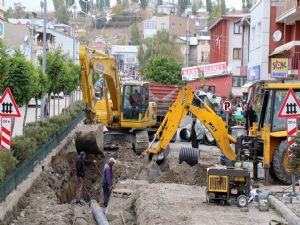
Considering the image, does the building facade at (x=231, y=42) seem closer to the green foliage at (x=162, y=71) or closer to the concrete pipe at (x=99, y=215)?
the green foliage at (x=162, y=71)

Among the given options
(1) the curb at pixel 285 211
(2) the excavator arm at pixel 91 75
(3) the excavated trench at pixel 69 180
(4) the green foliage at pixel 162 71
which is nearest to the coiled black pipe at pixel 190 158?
(3) the excavated trench at pixel 69 180

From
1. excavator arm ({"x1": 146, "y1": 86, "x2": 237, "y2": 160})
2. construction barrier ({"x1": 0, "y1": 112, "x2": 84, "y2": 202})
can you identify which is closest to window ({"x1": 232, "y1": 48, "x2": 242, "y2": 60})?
construction barrier ({"x1": 0, "y1": 112, "x2": 84, "y2": 202})

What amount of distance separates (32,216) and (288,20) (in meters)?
33.1

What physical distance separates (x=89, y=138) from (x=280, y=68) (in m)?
17.9

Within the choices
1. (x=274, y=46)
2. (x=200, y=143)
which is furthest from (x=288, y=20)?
(x=200, y=143)

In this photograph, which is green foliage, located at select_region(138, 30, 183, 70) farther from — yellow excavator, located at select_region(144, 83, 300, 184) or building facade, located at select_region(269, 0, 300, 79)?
yellow excavator, located at select_region(144, 83, 300, 184)

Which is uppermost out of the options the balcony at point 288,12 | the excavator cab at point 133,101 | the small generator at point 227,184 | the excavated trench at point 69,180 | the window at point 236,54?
the balcony at point 288,12

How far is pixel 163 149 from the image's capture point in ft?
86.7

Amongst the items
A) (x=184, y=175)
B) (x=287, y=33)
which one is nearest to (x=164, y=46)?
(x=287, y=33)

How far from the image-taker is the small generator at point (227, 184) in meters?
19.6

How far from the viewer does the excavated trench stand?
1994cm

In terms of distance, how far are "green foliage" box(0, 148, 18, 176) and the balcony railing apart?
27753 millimetres

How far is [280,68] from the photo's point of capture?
1778 inches

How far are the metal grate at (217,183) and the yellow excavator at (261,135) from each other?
2.63 meters
